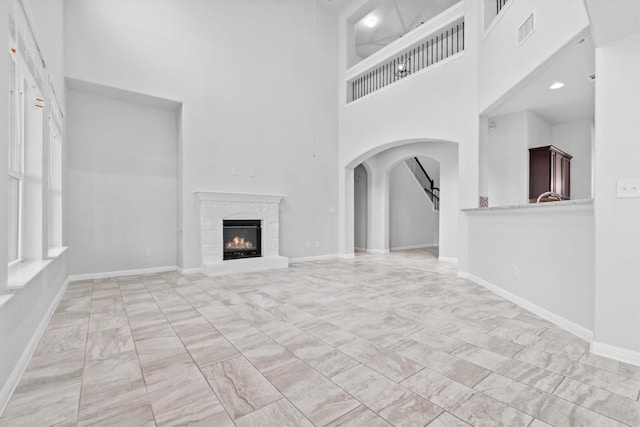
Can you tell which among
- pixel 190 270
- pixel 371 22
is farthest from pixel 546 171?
pixel 190 270

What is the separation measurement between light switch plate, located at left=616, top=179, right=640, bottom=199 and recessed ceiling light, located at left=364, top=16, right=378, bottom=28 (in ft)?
27.8

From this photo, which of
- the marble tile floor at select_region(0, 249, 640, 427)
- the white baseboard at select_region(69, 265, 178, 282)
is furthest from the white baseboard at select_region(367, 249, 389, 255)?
the white baseboard at select_region(69, 265, 178, 282)

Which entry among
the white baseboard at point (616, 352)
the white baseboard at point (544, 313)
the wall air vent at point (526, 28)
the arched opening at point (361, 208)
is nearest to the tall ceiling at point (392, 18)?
the arched opening at point (361, 208)

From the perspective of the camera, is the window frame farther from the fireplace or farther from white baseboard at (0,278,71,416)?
the fireplace

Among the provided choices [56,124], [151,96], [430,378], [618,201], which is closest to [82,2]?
[151,96]

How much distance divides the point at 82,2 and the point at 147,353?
18.3 feet

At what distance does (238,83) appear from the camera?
619cm

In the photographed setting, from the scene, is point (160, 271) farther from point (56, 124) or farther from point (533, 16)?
point (533, 16)

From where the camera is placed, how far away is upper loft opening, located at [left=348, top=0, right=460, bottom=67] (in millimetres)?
7898

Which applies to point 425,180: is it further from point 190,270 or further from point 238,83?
point 190,270

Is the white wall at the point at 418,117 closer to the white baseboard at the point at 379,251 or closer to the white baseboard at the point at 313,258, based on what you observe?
the white baseboard at the point at 313,258

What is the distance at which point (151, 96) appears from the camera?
5281 millimetres

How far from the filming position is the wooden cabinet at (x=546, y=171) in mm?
5574

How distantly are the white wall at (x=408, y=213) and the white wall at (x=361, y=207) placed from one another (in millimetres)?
813
